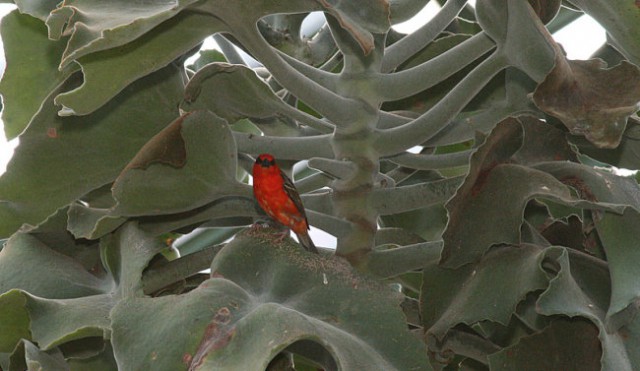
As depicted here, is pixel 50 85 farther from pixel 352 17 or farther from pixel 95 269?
pixel 352 17

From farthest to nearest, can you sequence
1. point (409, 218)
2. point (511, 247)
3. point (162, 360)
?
→ point (409, 218), point (511, 247), point (162, 360)

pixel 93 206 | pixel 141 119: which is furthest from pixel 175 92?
pixel 93 206

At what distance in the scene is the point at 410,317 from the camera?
908 mm

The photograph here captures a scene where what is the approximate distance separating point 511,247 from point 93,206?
0.40 m

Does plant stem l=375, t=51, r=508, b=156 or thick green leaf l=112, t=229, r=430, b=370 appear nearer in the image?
thick green leaf l=112, t=229, r=430, b=370

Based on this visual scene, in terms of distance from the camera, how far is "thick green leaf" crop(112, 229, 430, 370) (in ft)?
2.15

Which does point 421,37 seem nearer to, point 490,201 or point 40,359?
point 490,201

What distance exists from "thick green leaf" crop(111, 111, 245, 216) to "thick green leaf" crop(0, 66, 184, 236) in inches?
4.1

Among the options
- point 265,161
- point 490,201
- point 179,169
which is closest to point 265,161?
point 265,161

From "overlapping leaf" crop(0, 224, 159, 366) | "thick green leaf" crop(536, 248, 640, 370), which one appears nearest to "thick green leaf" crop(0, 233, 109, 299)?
"overlapping leaf" crop(0, 224, 159, 366)

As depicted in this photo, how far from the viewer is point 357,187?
877mm

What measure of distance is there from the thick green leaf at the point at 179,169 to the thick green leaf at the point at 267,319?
6 cm

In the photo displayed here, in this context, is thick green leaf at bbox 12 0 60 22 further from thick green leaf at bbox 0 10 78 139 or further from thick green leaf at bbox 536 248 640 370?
thick green leaf at bbox 536 248 640 370

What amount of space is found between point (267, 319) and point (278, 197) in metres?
0.21
